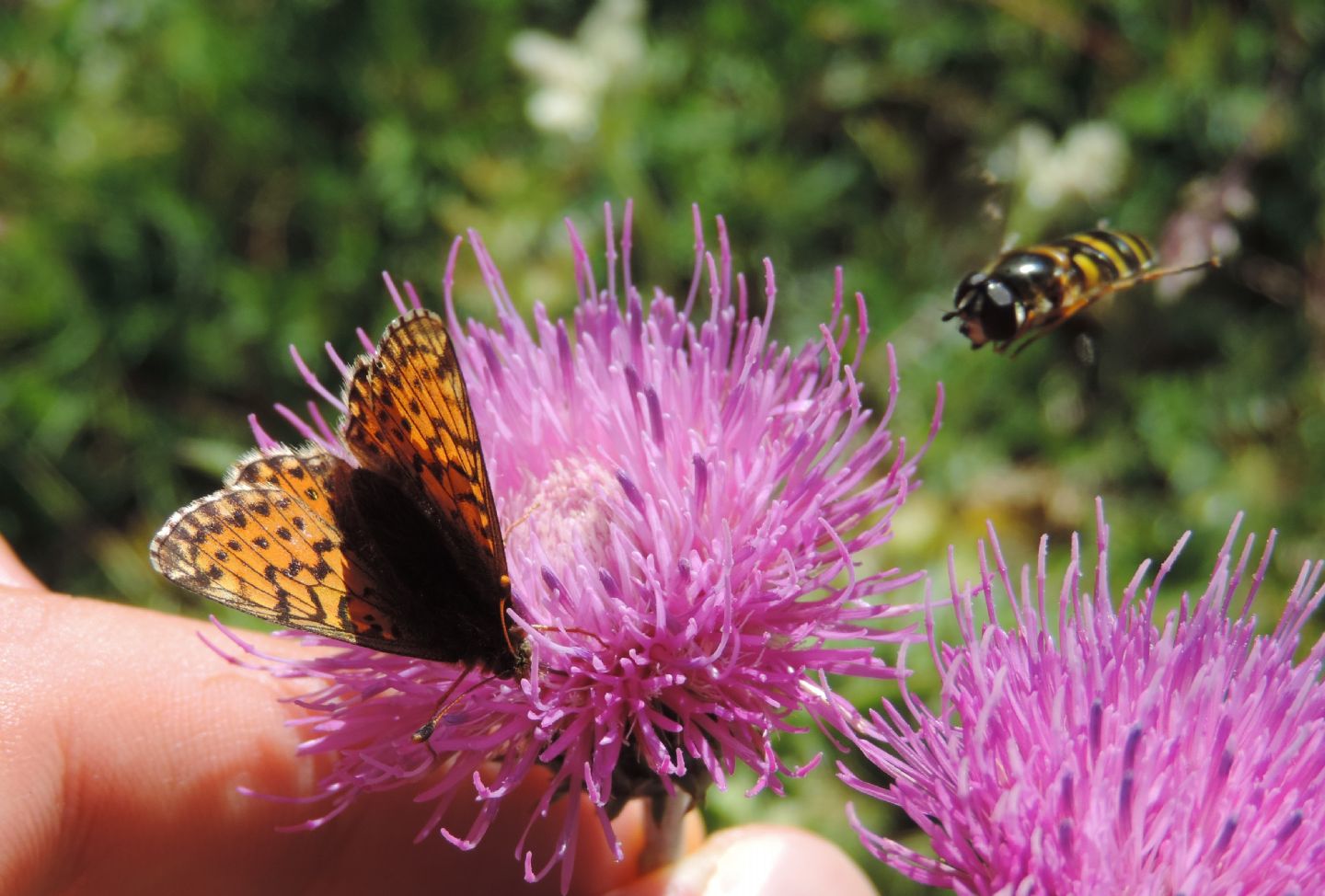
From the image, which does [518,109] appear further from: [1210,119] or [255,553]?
[255,553]

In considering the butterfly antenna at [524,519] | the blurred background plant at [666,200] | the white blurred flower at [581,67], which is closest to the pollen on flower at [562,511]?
the butterfly antenna at [524,519]

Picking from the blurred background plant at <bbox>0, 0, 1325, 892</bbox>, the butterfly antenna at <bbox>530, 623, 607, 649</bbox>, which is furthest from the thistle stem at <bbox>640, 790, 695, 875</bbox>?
the blurred background plant at <bbox>0, 0, 1325, 892</bbox>

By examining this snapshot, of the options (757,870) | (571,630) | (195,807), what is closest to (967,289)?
(571,630)

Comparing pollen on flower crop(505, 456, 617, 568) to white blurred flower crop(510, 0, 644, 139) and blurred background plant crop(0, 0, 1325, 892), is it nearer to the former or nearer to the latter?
blurred background plant crop(0, 0, 1325, 892)

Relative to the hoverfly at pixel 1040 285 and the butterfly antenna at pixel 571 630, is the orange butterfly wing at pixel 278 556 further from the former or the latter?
the hoverfly at pixel 1040 285

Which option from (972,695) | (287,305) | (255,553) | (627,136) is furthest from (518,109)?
(972,695)
